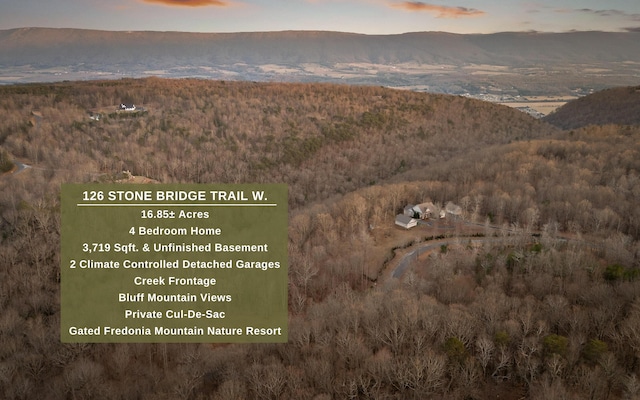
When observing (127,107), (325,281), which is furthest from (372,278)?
(127,107)

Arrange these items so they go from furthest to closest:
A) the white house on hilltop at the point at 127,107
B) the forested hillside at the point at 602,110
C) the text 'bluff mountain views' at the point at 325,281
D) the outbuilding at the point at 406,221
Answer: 1. the forested hillside at the point at 602,110
2. the white house on hilltop at the point at 127,107
3. the outbuilding at the point at 406,221
4. the text 'bluff mountain views' at the point at 325,281

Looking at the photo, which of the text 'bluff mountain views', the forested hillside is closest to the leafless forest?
the text 'bluff mountain views'

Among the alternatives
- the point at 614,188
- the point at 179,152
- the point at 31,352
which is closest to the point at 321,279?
the point at 31,352

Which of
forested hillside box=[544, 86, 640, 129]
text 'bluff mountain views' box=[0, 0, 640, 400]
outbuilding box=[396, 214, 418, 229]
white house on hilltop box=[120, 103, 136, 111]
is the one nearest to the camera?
text 'bluff mountain views' box=[0, 0, 640, 400]

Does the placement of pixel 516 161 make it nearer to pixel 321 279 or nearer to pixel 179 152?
pixel 321 279

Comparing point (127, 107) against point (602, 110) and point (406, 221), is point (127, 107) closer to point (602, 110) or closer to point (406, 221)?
point (406, 221)

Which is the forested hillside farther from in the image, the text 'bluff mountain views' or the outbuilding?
the outbuilding

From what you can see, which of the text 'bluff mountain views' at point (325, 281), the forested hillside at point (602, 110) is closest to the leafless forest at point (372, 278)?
the text 'bluff mountain views' at point (325, 281)

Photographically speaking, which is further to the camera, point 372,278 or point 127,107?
point 127,107

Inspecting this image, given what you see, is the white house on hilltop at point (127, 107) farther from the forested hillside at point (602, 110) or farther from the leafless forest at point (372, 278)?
the forested hillside at point (602, 110)
